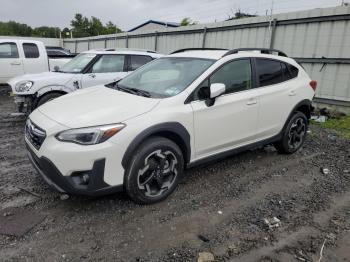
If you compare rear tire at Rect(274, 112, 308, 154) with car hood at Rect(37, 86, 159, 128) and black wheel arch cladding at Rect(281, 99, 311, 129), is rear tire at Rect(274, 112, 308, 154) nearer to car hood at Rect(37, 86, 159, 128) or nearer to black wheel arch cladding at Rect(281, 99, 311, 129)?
black wheel arch cladding at Rect(281, 99, 311, 129)

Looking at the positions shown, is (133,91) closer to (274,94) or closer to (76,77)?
(274,94)

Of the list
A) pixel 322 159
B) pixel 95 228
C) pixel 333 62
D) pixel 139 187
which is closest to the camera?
pixel 95 228

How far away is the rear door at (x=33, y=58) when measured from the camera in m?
11.0

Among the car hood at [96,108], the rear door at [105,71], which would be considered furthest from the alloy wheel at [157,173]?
the rear door at [105,71]

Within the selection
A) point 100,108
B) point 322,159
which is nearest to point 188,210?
point 100,108

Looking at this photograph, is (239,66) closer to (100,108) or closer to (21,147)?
(100,108)

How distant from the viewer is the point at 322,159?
5.43 meters

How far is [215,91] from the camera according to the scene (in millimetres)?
3834

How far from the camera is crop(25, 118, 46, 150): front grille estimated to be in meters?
3.32

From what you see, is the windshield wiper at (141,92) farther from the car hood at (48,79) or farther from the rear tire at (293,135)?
the car hood at (48,79)

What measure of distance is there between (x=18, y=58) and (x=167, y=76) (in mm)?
8497

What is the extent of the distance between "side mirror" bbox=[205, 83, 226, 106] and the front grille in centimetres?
189

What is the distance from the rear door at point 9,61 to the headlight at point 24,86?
451cm

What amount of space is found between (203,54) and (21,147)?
3470 millimetres
